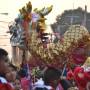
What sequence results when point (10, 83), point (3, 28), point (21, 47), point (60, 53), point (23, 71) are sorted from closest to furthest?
point (10, 83) → point (60, 53) → point (21, 47) → point (23, 71) → point (3, 28)

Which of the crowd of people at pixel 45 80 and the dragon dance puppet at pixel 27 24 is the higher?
the dragon dance puppet at pixel 27 24

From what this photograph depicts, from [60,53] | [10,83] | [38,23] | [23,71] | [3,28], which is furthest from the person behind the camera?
[3,28]

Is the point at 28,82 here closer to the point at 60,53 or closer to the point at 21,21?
the point at 60,53

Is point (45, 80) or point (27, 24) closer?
point (45, 80)

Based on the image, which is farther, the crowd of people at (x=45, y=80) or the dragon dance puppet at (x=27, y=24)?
the dragon dance puppet at (x=27, y=24)

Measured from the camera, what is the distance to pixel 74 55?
403 centimetres

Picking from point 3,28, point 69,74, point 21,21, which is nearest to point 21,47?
point 21,21

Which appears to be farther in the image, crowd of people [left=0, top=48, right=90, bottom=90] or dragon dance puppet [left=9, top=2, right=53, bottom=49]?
→ dragon dance puppet [left=9, top=2, right=53, bottom=49]

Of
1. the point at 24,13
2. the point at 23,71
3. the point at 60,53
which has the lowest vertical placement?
the point at 23,71

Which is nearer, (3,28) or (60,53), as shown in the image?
(60,53)

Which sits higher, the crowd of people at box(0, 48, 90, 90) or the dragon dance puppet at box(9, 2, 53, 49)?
the dragon dance puppet at box(9, 2, 53, 49)

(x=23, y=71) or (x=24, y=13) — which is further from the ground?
(x=24, y=13)

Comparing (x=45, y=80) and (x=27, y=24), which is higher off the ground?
(x=27, y=24)

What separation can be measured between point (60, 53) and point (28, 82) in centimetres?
38
